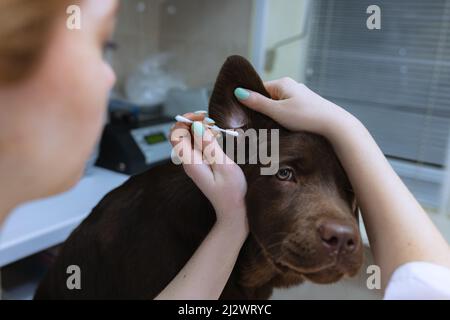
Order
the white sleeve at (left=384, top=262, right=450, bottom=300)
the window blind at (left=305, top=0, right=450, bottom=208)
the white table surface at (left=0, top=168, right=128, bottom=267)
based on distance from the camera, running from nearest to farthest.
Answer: the white sleeve at (left=384, top=262, right=450, bottom=300)
the window blind at (left=305, top=0, right=450, bottom=208)
the white table surface at (left=0, top=168, right=128, bottom=267)

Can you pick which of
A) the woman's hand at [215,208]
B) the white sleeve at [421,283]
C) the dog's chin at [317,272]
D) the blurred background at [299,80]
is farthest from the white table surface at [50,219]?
the white sleeve at [421,283]

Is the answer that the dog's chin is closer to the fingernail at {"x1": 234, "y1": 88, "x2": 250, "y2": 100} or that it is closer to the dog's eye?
the dog's eye

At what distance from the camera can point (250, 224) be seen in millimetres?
654

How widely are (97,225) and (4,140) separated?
421 millimetres

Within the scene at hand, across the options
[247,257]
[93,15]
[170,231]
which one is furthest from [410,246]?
[93,15]

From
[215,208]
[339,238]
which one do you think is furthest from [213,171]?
[339,238]

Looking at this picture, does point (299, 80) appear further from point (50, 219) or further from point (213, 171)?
point (50, 219)

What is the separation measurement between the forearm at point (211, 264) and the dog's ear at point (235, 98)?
14cm

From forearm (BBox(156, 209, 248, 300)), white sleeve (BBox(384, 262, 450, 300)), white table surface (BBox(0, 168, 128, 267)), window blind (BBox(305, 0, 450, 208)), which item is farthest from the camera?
white table surface (BBox(0, 168, 128, 267))

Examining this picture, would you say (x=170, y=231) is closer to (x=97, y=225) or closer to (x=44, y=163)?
(x=97, y=225)

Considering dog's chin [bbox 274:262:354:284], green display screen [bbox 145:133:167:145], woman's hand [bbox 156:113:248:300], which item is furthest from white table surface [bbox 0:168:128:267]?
dog's chin [bbox 274:262:354:284]

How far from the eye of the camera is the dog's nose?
56 cm

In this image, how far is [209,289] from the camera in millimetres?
661

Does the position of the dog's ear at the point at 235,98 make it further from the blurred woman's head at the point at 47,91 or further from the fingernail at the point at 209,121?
the blurred woman's head at the point at 47,91
